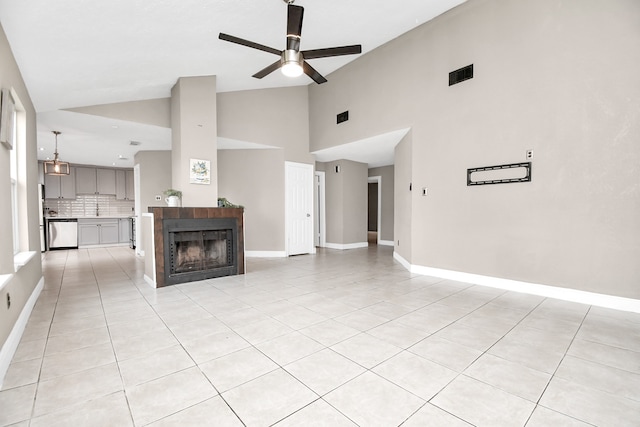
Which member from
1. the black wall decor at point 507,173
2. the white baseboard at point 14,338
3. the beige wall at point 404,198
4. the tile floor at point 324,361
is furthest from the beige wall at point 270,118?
the black wall decor at point 507,173

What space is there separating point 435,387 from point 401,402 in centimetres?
27

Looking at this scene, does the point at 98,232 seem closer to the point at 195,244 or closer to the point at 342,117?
the point at 195,244

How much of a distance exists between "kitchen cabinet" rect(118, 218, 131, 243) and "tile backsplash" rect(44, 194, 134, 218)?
38 cm

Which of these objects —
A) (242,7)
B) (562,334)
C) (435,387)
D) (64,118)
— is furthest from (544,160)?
(64,118)

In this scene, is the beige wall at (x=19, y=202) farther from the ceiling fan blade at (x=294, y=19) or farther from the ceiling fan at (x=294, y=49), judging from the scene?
the ceiling fan blade at (x=294, y=19)

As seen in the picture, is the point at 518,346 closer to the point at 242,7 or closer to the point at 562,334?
the point at 562,334

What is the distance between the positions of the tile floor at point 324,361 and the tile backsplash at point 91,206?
7.22 metres

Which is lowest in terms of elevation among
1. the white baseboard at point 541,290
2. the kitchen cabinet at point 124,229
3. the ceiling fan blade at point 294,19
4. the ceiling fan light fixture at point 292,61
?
the white baseboard at point 541,290

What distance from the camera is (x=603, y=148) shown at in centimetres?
297

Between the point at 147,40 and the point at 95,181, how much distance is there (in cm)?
793

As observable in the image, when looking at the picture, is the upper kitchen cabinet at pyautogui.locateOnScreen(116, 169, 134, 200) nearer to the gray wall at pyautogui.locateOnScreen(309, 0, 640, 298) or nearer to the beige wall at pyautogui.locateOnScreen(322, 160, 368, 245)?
the beige wall at pyautogui.locateOnScreen(322, 160, 368, 245)

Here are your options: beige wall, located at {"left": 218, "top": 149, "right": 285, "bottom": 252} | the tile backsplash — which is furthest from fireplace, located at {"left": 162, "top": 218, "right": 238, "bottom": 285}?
the tile backsplash

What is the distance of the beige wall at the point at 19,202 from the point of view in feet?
6.95

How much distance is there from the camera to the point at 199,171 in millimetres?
4605
